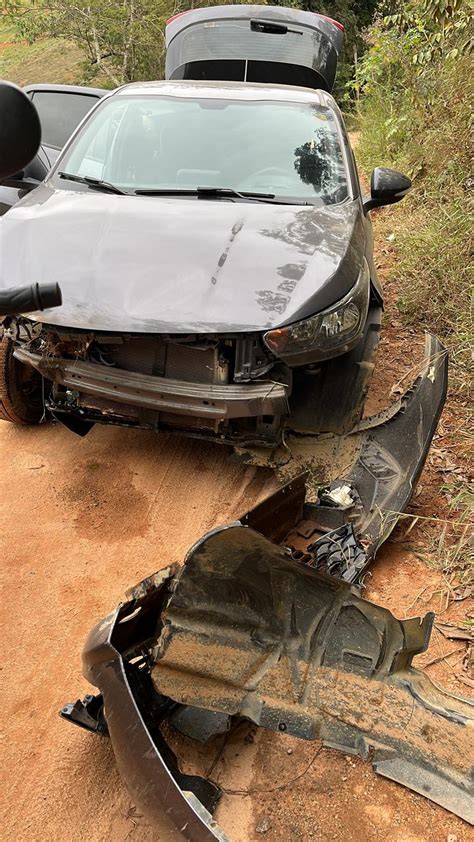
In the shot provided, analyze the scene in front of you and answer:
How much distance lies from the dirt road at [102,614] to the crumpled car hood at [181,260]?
107cm

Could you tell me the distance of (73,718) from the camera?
2043 mm

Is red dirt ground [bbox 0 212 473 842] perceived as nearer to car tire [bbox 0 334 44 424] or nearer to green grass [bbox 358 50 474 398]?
car tire [bbox 0 334 44 424]

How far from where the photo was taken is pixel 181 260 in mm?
3035

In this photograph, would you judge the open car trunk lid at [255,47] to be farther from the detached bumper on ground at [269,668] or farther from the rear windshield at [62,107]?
the detached bumper on ground at [269,668]

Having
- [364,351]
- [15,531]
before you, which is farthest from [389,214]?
[15,531]

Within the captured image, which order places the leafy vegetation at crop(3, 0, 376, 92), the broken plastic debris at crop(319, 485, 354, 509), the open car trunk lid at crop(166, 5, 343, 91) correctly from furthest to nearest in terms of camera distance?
the leafy vegetation at crop(3, 0, 376, 92), the open car trunk lid at crop(166, 5, 343, 91), the broken plastic debris at crop(319, 485, 354, 509)

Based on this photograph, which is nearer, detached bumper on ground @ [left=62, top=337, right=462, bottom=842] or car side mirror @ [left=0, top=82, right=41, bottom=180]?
car side mirror @ [left=0, top=82, right=41, bottom=180]

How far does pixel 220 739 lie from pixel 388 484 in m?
1.39

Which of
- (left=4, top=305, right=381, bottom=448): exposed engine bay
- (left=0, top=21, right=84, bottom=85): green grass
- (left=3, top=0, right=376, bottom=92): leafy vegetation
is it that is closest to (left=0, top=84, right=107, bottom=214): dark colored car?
(left=4, top=305, right=381, bottom=448): exposed engine bay

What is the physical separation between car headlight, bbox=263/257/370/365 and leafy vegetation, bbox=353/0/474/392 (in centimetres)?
158

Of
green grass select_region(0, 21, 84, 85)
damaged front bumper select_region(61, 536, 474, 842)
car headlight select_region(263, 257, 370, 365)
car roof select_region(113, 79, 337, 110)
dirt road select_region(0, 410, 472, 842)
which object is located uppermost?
car roof select_region(113, 79, 337, 110)

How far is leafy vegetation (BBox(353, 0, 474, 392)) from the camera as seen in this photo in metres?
5.06

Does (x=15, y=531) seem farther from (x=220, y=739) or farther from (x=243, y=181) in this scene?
(x=243, y=181)

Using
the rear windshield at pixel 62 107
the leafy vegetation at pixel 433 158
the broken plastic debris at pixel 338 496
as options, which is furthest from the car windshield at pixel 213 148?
the rear windshield at pixel 62 107
